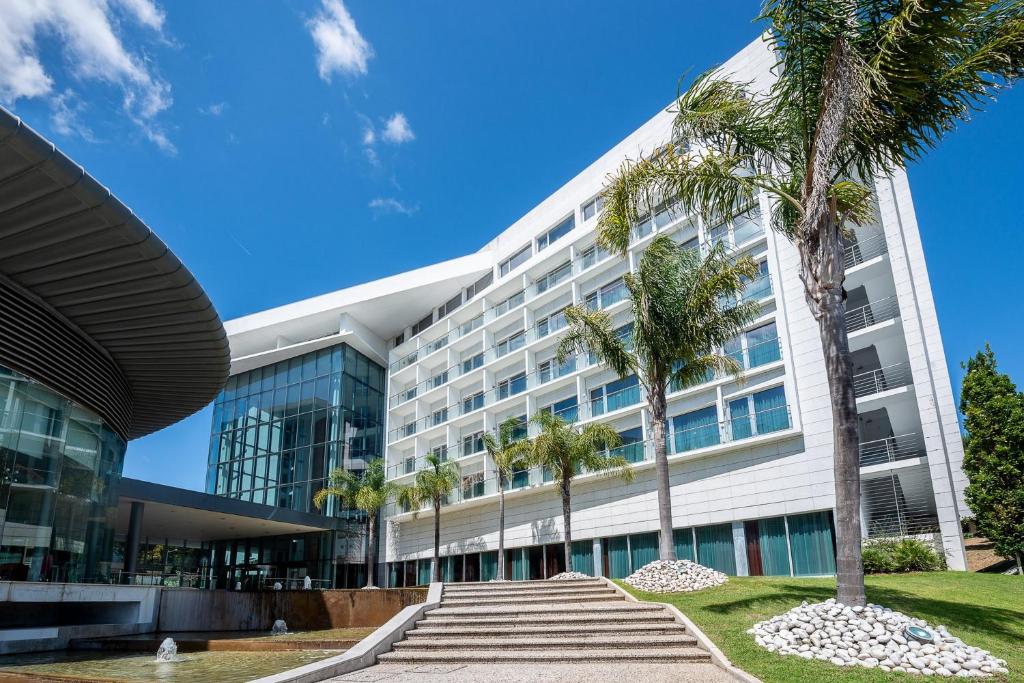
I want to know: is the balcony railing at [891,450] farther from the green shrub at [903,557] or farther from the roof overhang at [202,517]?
the roof overhang at [202,517]

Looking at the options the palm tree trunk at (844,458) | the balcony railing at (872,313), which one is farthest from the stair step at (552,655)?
the balcony railing at (872,313)

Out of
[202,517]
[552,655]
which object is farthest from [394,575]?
[552,655]

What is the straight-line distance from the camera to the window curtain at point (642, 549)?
29.0 metres

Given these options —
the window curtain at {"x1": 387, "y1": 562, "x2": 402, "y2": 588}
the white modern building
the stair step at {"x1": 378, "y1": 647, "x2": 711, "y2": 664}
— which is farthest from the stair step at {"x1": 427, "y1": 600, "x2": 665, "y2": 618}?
the window curtain at {"x1": 387, "y1": 562, "x2": 402, "y2": 588}

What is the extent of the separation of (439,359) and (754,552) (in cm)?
2439

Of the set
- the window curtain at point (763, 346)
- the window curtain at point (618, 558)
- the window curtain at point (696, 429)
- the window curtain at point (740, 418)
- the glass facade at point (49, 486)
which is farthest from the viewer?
the window curtain at point (618, 558)

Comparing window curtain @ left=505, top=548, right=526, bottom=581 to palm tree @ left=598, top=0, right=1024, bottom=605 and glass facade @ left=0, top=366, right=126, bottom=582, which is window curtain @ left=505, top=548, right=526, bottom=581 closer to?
glass facade @ left=0, top=366, right=126, bottom=582

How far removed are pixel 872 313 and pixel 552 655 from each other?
20.3m

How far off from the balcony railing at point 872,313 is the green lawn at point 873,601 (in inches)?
408

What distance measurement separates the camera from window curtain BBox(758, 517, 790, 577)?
2416cm

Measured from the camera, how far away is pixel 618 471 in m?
30.3

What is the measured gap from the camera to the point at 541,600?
615 inches

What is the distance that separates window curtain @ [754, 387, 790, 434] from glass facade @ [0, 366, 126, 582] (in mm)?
20674

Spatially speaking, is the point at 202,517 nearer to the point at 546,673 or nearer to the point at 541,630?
the point at 541,630
